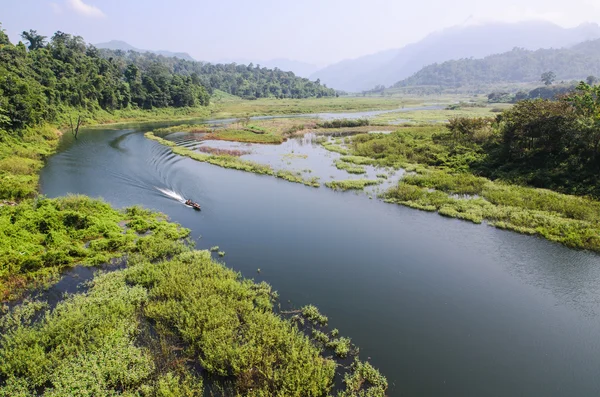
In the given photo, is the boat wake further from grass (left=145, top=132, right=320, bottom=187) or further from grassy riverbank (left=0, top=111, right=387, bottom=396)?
grass (left=145, top=132, right=320, bottom=187)

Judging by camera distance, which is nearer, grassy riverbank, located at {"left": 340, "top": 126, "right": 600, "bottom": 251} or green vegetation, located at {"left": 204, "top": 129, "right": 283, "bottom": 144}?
grassy riverbank, located at {"left": 340, "top": 126, "right": 600, "bottom": 251}

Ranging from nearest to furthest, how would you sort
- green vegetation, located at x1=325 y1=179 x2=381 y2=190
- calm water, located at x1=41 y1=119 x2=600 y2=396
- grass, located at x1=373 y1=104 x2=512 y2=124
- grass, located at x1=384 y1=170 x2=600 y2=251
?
calm water, located at x1=41 y1=119 x2=600 y2=396
grass, located at x1=384 y1=170 x2=600 y2=251
green vegetation, located at x1=325 y1=179 x2=381 y2=190
grass, located at x1=373 y1=104 x2=512 y2=124

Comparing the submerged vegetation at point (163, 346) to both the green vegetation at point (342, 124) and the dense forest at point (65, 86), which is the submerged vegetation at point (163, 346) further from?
the green vegetation at point (342, 124)

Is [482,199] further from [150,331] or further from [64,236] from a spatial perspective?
[64,236]

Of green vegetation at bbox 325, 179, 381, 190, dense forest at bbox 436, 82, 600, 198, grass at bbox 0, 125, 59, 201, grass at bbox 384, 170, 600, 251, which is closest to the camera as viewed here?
grass at bbox 384, 170, 600, 251

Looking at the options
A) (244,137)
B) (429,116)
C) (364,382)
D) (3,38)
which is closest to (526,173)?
(364,382)

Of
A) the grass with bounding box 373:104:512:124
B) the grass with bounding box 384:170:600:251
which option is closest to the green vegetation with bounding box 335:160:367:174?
the grass with bounding box 384:170:600:251
